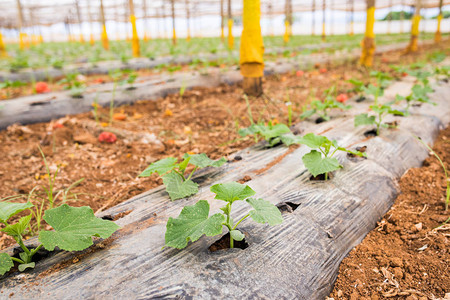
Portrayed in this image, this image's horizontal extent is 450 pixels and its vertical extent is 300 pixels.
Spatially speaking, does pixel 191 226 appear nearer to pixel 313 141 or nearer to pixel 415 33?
pixel 313 141

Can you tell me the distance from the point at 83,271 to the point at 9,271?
23cm

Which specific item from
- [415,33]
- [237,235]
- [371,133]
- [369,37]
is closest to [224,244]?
[237,235]

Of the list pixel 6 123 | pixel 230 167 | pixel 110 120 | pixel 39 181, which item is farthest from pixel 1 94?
pixel 230 167

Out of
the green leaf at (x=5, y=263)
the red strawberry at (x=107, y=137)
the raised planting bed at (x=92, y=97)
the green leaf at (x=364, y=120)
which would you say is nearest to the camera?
the green leaf at (x=5, y=263)

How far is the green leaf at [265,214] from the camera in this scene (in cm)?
97

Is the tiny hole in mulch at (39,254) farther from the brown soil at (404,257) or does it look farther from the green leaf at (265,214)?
the brown soil at (404,257)

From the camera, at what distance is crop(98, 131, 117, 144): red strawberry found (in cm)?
244

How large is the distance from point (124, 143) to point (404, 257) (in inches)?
80.2

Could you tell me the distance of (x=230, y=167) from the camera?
1.58 m

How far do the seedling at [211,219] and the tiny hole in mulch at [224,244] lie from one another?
4cm

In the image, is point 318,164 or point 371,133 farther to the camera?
point 371,133

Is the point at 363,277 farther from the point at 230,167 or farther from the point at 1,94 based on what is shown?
the point at 1,94

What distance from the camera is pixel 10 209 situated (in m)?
0.93

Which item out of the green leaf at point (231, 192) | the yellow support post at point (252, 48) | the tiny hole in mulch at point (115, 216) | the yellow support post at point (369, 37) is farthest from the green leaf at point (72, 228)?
the yellow support post at point (369, 37)
